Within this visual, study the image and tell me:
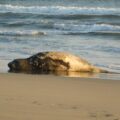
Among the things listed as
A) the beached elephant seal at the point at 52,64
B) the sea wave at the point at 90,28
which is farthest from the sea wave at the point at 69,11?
the beached elephant seal at the point at 52,64

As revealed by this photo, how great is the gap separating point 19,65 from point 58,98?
11.0 ft

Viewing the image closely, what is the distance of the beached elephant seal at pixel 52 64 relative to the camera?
955 centimetres

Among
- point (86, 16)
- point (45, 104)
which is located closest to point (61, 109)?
point (45, 104)

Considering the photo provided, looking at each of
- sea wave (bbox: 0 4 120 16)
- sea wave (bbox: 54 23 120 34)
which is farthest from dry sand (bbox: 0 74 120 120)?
sea wave (bbox: 0 4 120 16)

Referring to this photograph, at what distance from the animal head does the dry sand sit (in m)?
1.35

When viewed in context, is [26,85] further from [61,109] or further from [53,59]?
[53,59]

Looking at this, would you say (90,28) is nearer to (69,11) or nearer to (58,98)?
(69,11)

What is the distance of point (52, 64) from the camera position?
9.62 metres

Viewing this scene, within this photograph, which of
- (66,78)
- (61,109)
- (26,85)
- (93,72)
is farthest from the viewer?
(93,72)

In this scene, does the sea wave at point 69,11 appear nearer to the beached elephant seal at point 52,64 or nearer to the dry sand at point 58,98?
the beached elephant seal at point 52,64

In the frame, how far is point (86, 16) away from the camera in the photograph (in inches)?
1083

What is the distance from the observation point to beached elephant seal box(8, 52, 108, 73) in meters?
9.55

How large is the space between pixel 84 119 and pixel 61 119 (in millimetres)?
239

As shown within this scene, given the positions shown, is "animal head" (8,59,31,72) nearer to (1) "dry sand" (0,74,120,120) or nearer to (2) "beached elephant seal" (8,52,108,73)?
(2) "beached elephant seal" (8,52,108,73)
